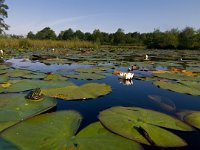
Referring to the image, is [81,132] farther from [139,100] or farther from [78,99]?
[139,100]

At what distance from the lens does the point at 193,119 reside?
130 inches

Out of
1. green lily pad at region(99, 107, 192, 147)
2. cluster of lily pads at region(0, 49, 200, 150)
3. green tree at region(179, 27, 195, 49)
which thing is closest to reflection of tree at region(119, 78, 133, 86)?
cluster of lily pads at region(0, 49, 200, 150)

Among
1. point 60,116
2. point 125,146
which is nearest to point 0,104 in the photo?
point 60,116

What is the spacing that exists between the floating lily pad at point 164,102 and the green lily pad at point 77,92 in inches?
35.1

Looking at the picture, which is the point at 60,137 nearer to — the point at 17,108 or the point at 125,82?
the point at 17,108

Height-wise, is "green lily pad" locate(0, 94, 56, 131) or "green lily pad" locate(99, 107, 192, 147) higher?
"green lily pad" locate(0, 94, 56, 131)

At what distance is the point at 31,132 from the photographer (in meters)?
2.60

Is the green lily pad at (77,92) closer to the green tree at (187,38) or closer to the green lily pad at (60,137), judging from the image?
the green lily pad at (60,137)

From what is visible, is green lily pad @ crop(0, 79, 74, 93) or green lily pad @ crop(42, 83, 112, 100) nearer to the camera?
green lily pad @ crop(42, 83, 112, 100)

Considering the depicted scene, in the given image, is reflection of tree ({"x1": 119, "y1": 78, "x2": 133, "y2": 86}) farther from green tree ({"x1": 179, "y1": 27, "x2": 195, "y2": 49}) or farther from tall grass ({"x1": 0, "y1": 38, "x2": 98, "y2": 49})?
green tree ({"x1": 179, "y1": 27, "x2": 195, "y2": 49})

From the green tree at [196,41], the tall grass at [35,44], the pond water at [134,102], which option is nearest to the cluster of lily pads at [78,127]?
the pond water at [134,102]

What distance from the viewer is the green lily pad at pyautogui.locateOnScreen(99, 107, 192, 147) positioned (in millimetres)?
2586

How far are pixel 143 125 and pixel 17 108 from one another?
5.53 ft

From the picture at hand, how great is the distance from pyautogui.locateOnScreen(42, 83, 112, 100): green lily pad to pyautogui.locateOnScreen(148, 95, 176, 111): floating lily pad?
2.93ft
